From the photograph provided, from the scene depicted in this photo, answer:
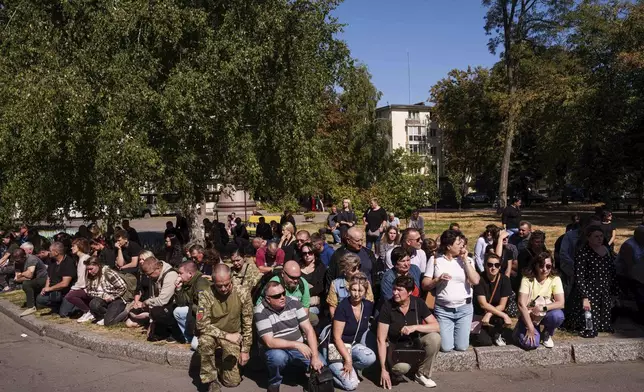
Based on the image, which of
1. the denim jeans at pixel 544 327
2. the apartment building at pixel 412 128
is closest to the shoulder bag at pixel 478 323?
the denim jeans at pixel 544 327

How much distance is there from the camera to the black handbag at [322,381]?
591 cm

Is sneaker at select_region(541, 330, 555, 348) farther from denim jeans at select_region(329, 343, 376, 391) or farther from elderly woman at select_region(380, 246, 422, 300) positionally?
denim jeans at select_region(329, 343, 376, 391)

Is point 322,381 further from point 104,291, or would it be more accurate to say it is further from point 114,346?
point 104,291

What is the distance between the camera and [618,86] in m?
30.0

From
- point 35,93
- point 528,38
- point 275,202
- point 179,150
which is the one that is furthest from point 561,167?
point 35,93

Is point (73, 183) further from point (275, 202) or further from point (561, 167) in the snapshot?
point (561, 167)

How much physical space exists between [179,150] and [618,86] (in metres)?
25.7

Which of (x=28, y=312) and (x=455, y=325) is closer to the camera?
(x=455, y=325)

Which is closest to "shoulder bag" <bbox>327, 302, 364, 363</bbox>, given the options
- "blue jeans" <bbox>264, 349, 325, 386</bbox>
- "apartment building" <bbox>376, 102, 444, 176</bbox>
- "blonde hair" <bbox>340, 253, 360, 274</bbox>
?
"blue jeans" <bbox>264, 349, 325, 386</bbox>

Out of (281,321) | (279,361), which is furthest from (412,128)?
(279,361)

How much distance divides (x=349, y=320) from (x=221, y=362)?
1.59m

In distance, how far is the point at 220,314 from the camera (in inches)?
256

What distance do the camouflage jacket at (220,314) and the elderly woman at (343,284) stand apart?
38.3 inches

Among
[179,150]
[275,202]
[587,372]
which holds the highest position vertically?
[179,150]
